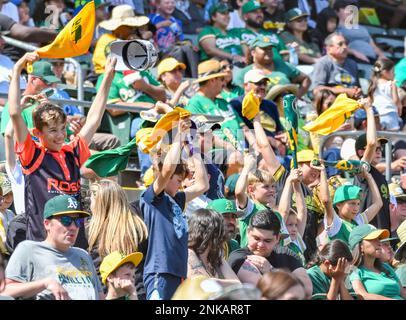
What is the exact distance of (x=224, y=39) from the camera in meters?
14.9

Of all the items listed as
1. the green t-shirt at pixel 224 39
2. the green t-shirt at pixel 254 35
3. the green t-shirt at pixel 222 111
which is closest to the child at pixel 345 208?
the green t-shirt at pixel 222 111

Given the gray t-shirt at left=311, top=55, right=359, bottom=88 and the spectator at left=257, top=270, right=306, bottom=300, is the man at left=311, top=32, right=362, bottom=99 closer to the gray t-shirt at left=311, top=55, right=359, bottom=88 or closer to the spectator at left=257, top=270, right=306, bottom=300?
the gray t-shirt at left=311, top=55, right=359, bottom=88

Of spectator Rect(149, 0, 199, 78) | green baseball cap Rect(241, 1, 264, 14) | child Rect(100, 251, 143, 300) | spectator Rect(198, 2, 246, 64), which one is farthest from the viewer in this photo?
green baseball cap Rect(241, 1, 264, 14)

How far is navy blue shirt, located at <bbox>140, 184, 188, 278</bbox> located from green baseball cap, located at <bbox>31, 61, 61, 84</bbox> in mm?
2535

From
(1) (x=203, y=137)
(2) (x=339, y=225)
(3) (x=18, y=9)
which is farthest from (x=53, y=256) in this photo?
(3) (x=18, y=9)

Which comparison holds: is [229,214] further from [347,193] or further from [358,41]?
[358,41]

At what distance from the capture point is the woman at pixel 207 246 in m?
8.09

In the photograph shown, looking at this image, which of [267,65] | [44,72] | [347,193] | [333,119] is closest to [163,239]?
[347,193]

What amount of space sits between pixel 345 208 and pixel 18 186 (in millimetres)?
3021

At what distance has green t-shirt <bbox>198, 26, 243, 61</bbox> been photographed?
14789 millimetres

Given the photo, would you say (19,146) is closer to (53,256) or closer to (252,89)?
(53,256)

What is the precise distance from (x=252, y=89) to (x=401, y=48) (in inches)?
282

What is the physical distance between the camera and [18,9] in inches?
533

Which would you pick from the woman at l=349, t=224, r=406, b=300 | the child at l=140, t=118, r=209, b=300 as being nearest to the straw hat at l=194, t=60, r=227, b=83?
the woman at l=349, t=224, r=406, b=300
